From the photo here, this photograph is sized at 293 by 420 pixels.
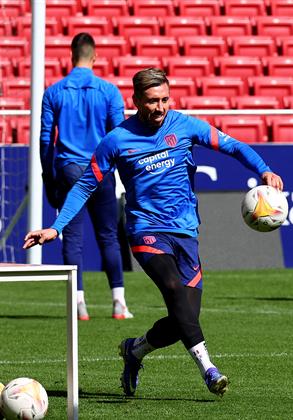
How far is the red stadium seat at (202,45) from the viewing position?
19.8m

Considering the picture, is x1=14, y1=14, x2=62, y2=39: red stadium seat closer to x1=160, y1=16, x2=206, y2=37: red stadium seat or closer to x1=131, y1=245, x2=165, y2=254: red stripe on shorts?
x1=160, y1=16, x2=206, y2=37: red stadium seat

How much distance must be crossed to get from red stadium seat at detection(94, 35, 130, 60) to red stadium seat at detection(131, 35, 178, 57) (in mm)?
204

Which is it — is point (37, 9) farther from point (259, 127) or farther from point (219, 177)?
point (259, 127)

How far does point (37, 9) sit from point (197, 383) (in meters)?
7.09

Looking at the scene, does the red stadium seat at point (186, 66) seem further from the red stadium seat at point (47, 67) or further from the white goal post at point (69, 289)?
the white goal post at point (69, 289)

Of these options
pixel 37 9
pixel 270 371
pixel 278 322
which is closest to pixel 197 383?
pixel 270 371

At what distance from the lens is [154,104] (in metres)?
6.55

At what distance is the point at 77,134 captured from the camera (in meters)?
10.3

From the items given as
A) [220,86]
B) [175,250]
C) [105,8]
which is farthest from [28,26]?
[175,250]

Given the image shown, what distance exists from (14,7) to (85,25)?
44.5 inches

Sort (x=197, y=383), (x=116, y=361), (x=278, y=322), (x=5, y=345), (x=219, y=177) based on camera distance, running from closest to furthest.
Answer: (x=197, y=383)
(x=116, y=361)
(x=5, y=345)
(x=278, y=322)
(x=219, y=177)

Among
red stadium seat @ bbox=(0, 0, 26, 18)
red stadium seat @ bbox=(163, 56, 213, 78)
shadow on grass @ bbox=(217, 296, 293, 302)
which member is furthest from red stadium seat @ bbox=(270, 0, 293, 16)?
shadow on grass @ bbox=(217, 296, 293, 302)

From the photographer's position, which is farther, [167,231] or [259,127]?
[259,127]

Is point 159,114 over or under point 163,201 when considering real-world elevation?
over
